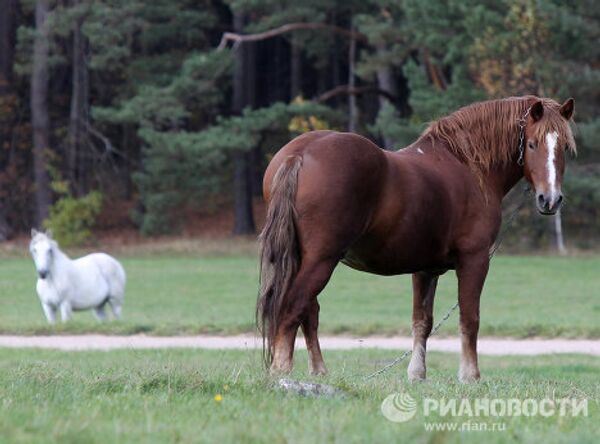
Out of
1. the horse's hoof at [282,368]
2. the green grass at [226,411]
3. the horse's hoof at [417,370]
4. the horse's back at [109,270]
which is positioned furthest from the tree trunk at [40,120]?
the green grass at [226,411]

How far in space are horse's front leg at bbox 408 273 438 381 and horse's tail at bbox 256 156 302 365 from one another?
171cm

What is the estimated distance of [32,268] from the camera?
3209 cm

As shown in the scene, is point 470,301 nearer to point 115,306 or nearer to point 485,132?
point 485,132

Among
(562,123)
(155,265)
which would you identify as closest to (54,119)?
(155,265)

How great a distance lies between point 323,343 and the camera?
51.0 ft

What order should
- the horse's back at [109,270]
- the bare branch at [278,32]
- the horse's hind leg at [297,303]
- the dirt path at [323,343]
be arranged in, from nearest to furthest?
the horse's hind leg at [297,303] < the dirt path at [323,343] < the horse's back at [109,270] < the bare branch at [278,32]

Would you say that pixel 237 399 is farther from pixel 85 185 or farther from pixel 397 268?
pixel 85 185

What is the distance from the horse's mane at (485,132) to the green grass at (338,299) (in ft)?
25.8

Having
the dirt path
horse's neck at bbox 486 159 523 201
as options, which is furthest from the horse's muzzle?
the dirt path

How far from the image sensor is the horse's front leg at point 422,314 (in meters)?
9.10

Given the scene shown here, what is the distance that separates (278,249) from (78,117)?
125 feet

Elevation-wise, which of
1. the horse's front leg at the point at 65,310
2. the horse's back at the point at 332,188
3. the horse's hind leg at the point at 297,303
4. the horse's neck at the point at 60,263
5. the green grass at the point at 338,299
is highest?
the horse's back at the point at 332,188

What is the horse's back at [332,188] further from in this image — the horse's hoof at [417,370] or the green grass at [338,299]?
the green grass at [338,299]

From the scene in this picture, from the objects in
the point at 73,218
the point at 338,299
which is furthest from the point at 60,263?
the point at 73,218
